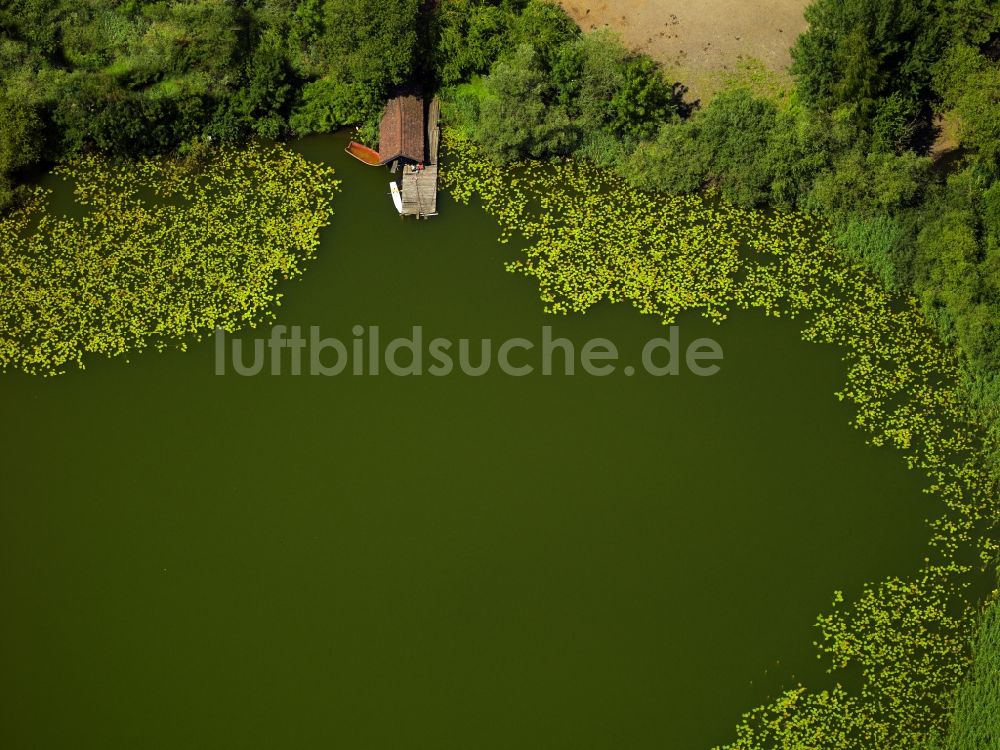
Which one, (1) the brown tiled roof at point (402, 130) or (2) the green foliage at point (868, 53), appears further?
(1) the brown tiled roof at point (402, 130)

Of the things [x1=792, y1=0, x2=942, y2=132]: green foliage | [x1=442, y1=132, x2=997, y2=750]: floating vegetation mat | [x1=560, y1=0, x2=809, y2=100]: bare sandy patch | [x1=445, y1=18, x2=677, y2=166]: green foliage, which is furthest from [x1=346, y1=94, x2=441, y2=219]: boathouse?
[x1=792, y1=0, x2=942, y2=132]: green foliage

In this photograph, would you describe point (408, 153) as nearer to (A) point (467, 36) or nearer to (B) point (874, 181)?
(A) point (467, 36)

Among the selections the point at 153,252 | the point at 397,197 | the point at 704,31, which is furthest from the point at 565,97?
the point at 153,252

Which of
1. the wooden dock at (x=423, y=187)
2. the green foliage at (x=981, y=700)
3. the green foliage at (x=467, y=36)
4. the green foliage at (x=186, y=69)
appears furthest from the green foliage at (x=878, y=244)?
the green foliage at (x=186, y=69)

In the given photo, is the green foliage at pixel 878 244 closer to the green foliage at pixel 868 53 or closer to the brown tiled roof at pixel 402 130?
the green foliage at pixel 868 53

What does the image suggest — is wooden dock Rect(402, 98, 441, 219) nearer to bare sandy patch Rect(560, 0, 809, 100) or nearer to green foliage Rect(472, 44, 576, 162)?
green foliage Rect(472, 44, 576, 162)

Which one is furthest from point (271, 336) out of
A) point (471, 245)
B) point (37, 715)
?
point (37, 715)
